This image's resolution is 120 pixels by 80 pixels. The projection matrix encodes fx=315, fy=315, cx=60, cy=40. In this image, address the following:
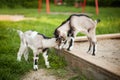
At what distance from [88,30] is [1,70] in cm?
149

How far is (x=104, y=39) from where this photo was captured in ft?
21.2

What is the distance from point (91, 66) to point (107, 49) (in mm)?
1657

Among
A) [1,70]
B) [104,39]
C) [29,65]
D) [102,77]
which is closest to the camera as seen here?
[102,77]

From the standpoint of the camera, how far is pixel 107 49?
5.70 meters

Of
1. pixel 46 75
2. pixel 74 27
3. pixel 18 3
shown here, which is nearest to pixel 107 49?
pixel 74 27

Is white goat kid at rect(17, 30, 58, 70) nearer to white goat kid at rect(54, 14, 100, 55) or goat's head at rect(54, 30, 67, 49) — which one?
goat's head at rect(54, 30, 67, 49)

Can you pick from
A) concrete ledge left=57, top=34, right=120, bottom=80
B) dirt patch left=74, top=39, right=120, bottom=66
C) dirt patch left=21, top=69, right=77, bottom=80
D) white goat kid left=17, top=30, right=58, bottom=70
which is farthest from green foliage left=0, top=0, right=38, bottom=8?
dirt patch left=21, top=69, right=77, bottom=80

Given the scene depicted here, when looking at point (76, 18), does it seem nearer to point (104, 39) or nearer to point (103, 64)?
point (103, 64)

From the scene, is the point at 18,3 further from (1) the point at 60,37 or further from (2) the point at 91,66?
(2) the point at 91,66

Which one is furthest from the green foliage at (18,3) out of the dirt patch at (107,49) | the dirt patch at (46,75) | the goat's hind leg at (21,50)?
the dirt patch at (46,75)

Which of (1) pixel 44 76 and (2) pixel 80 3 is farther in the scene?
(2) pixel 80 3

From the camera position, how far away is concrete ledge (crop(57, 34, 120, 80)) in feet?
12.2

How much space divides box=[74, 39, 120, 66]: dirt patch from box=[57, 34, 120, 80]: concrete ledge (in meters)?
0.48

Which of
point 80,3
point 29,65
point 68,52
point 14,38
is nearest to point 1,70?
point 29,65
